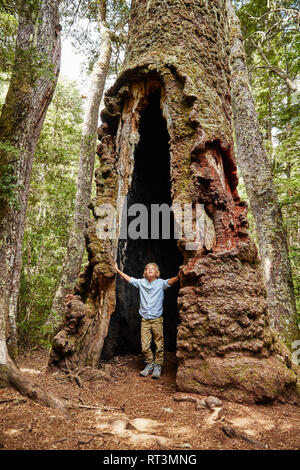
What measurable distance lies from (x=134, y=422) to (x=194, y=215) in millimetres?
2493

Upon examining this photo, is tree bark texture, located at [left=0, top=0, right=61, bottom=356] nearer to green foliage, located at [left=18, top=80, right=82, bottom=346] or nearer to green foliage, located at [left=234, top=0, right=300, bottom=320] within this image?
green foliage, located at [left=18, top=80, right=82, bottom=346]

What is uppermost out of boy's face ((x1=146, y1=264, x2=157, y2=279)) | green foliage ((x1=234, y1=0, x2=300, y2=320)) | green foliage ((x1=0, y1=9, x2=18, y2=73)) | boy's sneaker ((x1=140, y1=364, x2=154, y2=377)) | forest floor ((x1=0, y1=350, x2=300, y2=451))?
green foliage ((x1=234, y1=0, x2=300, y2=320))

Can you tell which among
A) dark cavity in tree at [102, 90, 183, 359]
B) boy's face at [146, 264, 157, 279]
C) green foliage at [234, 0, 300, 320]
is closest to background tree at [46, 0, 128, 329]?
dark cavity in tree at [102, 90, 183, 359]

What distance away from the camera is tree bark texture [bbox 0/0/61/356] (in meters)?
4.46

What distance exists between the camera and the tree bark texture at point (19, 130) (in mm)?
4465

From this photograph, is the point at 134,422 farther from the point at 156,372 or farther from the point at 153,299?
the point at 153,299

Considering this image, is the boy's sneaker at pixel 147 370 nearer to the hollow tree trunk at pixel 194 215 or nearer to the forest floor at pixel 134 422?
→ the forest floor at pixel 134 422

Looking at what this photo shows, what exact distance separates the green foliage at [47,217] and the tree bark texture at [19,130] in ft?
7.63

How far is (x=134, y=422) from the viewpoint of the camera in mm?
2541

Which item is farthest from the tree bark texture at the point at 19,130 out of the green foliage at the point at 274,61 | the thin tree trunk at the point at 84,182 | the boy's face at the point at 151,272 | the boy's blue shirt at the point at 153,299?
the green foliage at the point at 274,61

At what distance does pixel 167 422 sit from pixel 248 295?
5.70ft

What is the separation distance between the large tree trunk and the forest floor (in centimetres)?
356

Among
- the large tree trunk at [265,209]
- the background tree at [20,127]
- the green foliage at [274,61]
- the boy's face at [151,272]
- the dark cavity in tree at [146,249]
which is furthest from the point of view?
the green foliage at [274,61]
